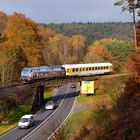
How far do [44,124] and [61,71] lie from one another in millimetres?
27912

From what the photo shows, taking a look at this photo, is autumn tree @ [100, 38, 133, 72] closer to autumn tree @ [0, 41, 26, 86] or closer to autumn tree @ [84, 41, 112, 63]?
autumn tree @ [84, 41, 112, 63]

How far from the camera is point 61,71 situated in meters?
83.4

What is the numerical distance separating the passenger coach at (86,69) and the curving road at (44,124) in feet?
27.5

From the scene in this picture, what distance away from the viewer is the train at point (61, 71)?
74688mm

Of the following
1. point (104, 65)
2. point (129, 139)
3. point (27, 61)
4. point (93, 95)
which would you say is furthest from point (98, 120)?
point (104, 65)

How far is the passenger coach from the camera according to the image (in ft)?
283

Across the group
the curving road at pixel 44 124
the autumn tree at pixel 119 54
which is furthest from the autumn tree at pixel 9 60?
the autumn tree at pixel 119 54

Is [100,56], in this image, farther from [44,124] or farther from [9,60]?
[44,124]

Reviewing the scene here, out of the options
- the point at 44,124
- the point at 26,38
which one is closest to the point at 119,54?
the point at 26,38

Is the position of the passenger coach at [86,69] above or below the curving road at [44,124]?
above

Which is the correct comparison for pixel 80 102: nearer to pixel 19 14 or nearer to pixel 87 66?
pixel 87 66

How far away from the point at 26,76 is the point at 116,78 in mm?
16928

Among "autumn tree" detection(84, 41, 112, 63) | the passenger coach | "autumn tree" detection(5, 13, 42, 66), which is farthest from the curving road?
"autumn tree" detection(84, 41, 112, 63)

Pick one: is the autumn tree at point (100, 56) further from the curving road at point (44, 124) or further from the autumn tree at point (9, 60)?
the curving road at point (44, 124)
